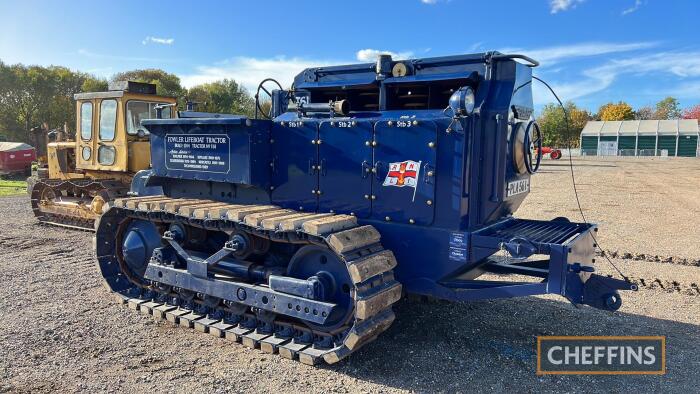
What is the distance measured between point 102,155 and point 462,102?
31.6 feet

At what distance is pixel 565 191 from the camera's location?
19.4 meters

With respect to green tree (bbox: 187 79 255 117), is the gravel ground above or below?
below

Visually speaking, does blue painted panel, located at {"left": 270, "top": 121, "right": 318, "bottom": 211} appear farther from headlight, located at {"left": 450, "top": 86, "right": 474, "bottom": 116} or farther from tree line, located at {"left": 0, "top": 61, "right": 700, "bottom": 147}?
tree line, located at {"left": 0, "top": 61, "right": 700, "bottom": 147}

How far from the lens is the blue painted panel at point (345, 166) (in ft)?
16.6

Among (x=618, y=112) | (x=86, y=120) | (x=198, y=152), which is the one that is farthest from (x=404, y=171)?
A: (x=618, y=112)

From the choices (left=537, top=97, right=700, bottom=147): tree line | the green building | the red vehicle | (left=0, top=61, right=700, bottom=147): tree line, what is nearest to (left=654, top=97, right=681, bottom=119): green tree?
(left=537, top=97, right=700, bottom=147): tree line

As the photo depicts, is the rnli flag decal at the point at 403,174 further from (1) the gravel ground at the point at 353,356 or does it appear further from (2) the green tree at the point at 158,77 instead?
(2) the green tree at the point at 158,77

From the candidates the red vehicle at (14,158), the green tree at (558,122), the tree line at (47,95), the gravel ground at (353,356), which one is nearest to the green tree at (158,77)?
the tree line at (47,95)

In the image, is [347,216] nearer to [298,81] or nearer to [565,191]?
[298,81]

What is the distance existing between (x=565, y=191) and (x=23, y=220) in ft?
56.2

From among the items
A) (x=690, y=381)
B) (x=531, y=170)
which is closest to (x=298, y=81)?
(x=531, y=170)

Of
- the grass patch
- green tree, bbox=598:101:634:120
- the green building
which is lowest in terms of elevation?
the grass patch

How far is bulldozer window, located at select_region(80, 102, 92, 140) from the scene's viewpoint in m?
11.6

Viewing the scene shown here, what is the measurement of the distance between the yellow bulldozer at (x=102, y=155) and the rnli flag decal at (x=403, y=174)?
7.87 meters
